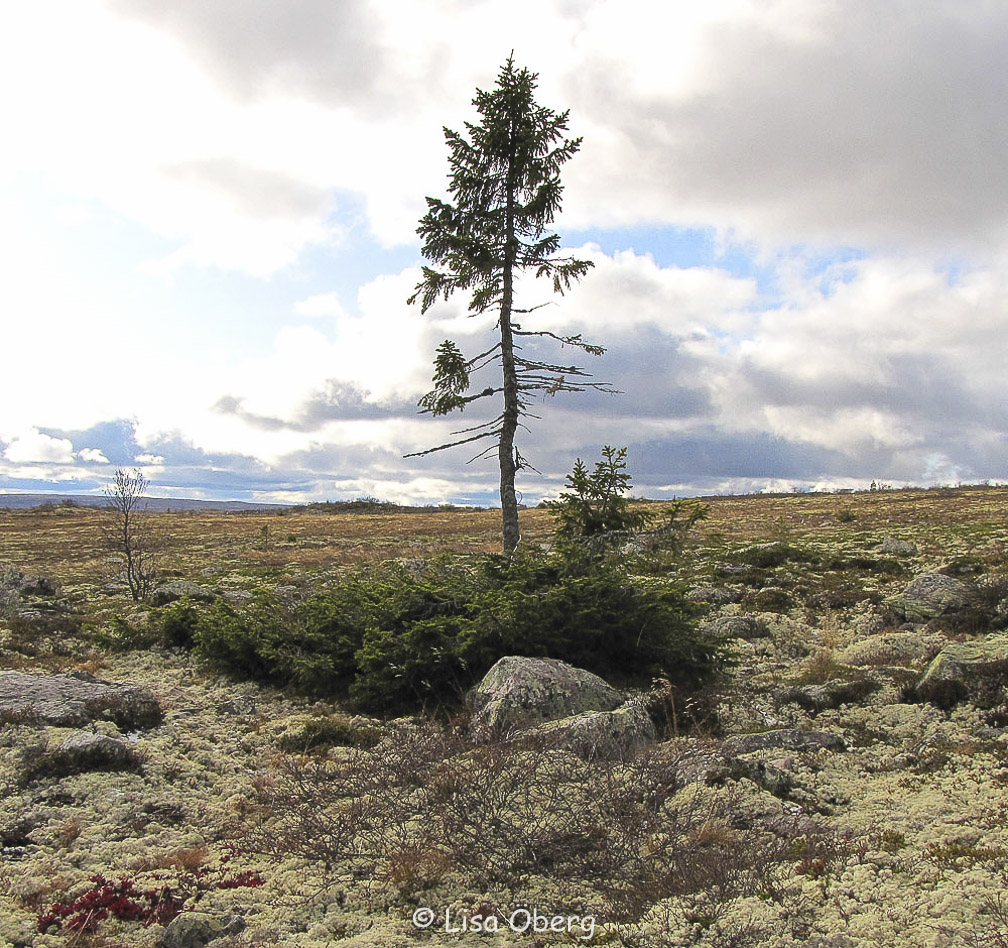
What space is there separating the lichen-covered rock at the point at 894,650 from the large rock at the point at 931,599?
5.60 feet

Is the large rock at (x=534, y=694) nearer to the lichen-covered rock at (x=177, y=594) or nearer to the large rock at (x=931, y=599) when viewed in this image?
the large rock at (x=931, y=599)

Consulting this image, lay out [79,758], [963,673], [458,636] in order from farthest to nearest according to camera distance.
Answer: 1. [458,636]
2. [963,673]
3. [79,758]

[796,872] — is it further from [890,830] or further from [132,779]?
[132,779]

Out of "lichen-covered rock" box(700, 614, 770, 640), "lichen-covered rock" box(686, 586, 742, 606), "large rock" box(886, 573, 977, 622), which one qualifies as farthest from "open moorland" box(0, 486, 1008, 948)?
"lichen-covered rock" box(686, 586, 742, 606)

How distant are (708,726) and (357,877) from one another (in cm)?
524

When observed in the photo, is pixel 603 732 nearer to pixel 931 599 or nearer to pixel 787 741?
pixel 787 741

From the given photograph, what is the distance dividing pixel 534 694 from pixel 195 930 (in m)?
4.76

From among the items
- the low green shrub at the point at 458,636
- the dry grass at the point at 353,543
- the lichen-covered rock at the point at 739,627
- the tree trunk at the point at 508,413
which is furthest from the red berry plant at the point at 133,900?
the dry grass at the point at 353,543

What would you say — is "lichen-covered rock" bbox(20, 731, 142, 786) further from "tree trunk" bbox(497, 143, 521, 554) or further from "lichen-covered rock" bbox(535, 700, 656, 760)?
"tree trunk" bbox(497, 143, 521, 554)

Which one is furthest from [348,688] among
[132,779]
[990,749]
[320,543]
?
[320,543]

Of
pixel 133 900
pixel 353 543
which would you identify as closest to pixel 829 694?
pixel 133 900

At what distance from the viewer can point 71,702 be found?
29.5ft

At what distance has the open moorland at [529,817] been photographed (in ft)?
14.9

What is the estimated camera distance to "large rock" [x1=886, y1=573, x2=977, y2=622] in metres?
13.4
